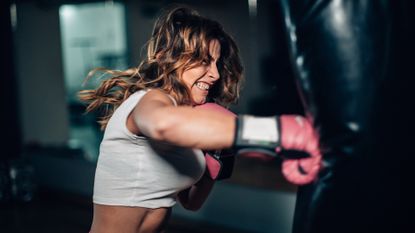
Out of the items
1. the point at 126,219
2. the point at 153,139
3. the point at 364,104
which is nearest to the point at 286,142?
the point at 364,104

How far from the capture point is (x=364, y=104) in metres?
0.89

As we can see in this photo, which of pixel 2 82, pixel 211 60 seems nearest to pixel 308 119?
pixel 211 60

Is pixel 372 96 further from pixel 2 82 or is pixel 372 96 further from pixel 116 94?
pixel 2 82

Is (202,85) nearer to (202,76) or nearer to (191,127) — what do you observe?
(202,76)

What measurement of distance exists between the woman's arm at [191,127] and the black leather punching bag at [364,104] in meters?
Answer: 0.19

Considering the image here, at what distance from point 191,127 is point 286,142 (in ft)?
0.64

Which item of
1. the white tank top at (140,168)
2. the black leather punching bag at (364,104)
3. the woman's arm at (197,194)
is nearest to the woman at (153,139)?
the white tank top at (140,168)

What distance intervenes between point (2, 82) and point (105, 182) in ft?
13.3

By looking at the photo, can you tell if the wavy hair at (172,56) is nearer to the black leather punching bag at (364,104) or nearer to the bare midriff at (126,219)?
the bare midriff at (126,219)

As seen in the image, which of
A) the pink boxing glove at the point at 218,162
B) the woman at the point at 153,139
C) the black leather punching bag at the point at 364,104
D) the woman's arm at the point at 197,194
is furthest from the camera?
the woman's arm at the point at 197,194

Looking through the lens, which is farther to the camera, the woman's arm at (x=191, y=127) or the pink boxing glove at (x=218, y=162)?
the pink boxing glove at (x=218, y=162)

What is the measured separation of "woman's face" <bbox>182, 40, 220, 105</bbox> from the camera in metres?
1.31

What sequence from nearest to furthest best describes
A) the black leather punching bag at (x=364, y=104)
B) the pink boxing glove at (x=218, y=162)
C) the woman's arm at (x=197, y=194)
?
the black leather punching bag at (x=364, y=104) < the pink boxing glove at (x=218, y=162) < the woman's arm at (x=197, y=194)

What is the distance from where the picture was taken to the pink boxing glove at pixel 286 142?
3.15ft
